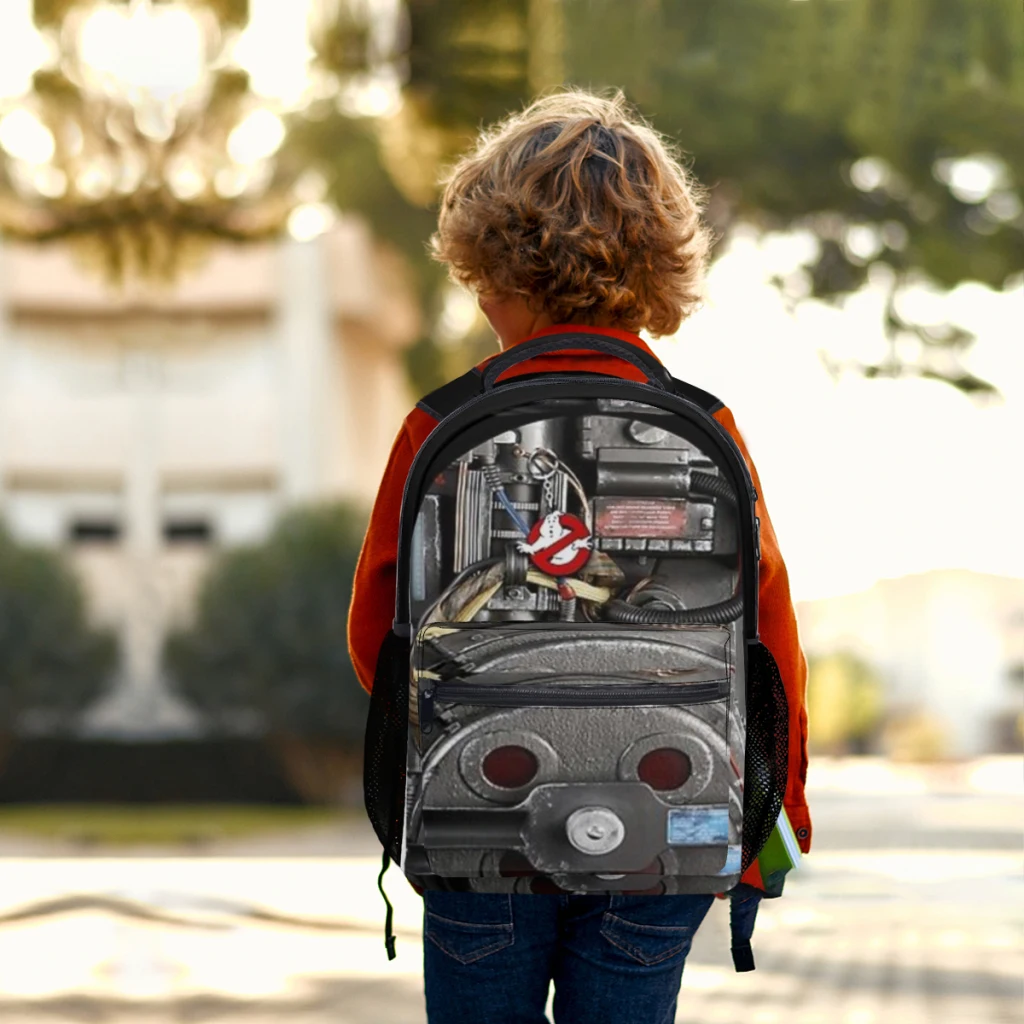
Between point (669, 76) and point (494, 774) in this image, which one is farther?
point (669, 76)

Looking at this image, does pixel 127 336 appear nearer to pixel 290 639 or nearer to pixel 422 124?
pixel 422 124

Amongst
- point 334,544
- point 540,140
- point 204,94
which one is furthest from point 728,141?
point 334,544

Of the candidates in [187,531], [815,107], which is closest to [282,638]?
[187,531]

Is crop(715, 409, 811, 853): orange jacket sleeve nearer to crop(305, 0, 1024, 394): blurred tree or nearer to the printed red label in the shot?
the printed red label

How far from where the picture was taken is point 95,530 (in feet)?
78.3

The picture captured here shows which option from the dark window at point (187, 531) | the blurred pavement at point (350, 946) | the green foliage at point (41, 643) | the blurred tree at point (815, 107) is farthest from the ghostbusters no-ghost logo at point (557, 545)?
the dark window at point (187, 531)

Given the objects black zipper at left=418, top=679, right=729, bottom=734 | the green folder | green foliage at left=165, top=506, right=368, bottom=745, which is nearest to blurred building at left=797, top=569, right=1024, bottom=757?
green foliage at left=165, top=506, right=368, bottom=745

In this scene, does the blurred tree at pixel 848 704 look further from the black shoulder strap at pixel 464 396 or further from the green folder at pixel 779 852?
the black shoulder strap at pixel 464 396

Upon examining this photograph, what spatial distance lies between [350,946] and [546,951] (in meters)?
5.18

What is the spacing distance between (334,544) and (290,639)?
1.32 metres

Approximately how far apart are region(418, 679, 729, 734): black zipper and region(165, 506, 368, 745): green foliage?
17.6m

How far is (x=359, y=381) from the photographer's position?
24.8m

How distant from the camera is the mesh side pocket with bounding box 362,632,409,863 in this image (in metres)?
1.93

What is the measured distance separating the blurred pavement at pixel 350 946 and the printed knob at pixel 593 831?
3675 millimetres
